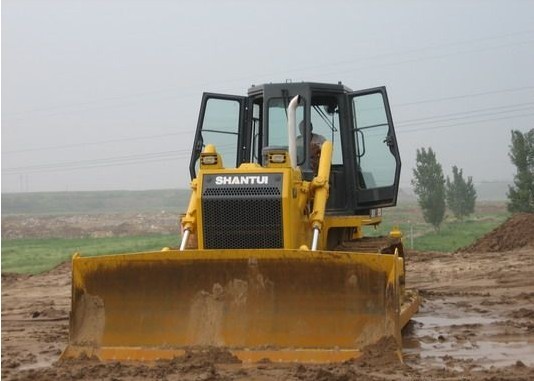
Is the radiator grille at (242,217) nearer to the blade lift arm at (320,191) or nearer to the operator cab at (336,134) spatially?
the blade lift arm at (320,191)

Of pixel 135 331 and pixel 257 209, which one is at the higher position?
pixel 257 209

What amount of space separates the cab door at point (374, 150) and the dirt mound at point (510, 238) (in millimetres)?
12231

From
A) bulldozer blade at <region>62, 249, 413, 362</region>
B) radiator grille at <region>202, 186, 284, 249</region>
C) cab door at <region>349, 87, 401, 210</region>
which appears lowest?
bulldozer blade at <region>62, 249, 413, 362</region>

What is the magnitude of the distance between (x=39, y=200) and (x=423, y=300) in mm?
98989

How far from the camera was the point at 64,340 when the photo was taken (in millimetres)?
9391

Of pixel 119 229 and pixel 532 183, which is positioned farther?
pixel 119 229

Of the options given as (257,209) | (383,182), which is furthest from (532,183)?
(257,209)

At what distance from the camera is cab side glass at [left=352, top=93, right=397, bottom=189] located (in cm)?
991

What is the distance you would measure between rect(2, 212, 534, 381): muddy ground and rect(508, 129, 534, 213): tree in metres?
23.4

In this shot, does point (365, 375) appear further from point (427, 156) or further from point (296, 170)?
point (427, 156)

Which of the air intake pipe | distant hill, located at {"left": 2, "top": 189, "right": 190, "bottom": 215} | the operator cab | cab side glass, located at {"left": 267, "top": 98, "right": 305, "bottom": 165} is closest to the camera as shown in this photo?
the air intake pipe

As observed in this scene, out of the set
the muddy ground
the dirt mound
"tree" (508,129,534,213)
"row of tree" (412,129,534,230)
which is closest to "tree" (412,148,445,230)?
"row of tree" (412,129,534,230)

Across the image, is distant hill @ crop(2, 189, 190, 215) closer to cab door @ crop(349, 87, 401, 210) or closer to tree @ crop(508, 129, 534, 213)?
tree @ crop(508, 129, 534, 213)

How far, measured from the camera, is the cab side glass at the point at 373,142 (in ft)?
32.5
